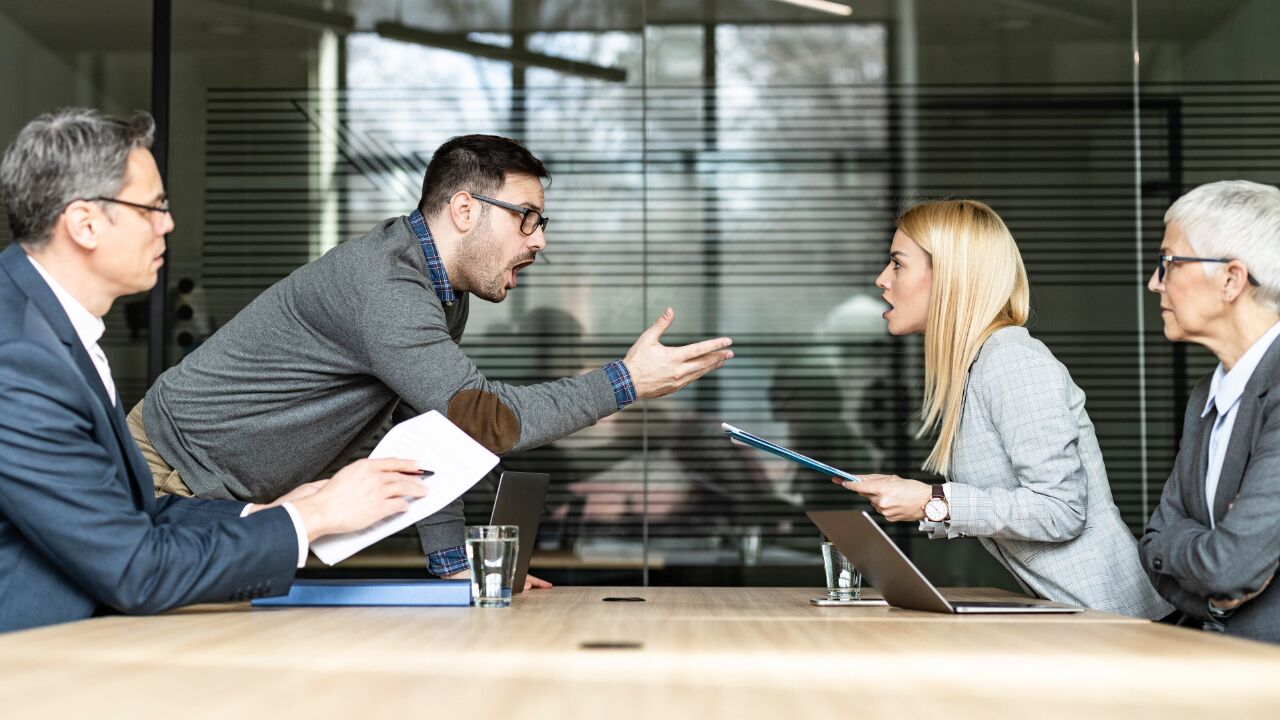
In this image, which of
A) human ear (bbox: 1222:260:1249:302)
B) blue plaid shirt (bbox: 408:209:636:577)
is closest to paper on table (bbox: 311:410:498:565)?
blue plaid shirt (bbox: 408:209:636:577)

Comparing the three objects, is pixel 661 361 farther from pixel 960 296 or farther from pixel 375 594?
pixel 375 594

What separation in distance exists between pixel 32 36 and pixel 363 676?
418cm

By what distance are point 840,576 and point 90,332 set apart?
4.35 feet

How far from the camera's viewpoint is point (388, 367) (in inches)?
98.8

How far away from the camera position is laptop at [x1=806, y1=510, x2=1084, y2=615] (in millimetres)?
1920

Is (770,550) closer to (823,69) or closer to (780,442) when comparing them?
(780,442)

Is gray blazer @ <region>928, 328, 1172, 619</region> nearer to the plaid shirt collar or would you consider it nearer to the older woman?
the older woman

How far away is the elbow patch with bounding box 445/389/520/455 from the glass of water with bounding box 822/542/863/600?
633 mm

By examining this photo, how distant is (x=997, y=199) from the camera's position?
472 cm

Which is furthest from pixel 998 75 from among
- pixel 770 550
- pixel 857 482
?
pixel 857 482

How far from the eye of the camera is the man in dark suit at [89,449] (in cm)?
171

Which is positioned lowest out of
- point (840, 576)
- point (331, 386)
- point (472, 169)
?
point (840, 576)

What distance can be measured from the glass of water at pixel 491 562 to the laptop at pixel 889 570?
498 millimetres

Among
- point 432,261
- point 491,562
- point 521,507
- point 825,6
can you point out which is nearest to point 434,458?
point 491,562
